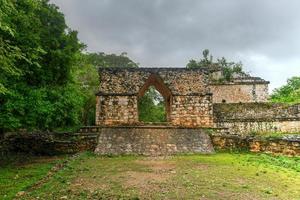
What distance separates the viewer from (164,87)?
69.8 feet

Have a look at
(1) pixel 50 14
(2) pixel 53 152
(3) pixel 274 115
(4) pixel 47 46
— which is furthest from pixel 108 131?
(3) pixel 274 115

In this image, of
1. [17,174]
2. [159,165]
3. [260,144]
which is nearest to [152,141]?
[159,165]

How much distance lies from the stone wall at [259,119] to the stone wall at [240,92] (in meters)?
14.0

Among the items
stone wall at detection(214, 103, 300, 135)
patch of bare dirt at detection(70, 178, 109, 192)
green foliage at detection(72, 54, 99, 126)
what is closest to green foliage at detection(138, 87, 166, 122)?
green foliage at detection(72, 54, 99, 126)

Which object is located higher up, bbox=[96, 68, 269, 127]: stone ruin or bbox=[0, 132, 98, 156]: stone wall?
bbox=[96, 68, 269, 127]: stone ruin

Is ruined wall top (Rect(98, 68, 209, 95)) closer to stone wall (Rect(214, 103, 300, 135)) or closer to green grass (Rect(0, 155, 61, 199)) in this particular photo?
green grass (Rect(0, 155, 61, 199))

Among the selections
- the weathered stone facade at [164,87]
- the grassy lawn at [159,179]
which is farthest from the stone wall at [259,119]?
the grassy lawn at [159,179]

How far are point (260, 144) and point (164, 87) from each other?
265 inches

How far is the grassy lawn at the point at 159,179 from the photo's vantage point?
26.3ft

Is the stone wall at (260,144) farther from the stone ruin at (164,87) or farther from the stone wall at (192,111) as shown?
the stone ruin at (164,87)

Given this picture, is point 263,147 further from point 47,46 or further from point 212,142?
point 47,46

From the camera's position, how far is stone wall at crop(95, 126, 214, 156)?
16859mm

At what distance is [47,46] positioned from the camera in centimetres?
1856

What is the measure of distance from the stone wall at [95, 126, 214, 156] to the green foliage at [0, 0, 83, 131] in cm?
256
